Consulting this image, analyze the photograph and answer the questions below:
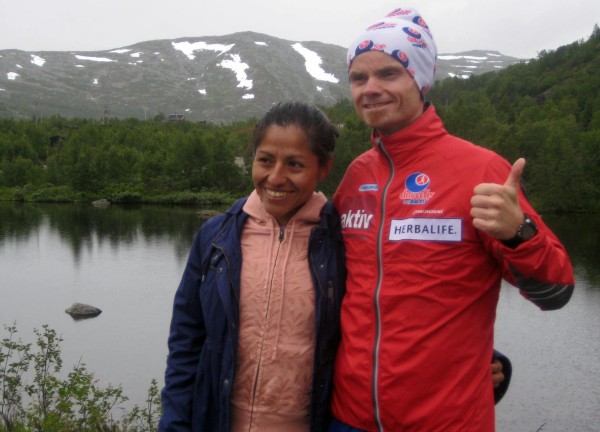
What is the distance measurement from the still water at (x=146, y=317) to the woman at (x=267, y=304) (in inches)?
288

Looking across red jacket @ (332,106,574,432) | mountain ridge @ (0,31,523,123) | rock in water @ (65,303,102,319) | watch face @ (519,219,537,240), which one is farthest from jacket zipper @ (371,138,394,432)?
mountain ridge @ (0,31,523,123)

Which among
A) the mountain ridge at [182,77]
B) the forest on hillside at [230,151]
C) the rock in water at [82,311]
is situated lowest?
the rock in water at [82,311]

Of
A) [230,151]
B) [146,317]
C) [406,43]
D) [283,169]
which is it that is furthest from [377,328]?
[230,151]

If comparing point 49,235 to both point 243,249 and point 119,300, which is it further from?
point 243,249

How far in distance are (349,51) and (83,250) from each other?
24904mm

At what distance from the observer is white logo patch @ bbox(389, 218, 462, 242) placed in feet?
5.98

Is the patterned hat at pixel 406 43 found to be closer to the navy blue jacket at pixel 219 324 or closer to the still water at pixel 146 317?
the navy blue jacket at pixel 219 324

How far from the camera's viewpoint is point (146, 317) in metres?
15.2

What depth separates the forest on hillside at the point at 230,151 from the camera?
132 ft

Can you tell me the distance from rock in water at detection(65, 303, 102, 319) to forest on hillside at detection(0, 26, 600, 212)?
14.4 metres

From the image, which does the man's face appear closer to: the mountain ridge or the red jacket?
the red jacket

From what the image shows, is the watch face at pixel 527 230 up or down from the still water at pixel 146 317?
up

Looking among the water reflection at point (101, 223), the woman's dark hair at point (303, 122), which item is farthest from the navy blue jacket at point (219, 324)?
the water reflection at point (101, 223)

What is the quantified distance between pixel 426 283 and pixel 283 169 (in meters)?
0.62
